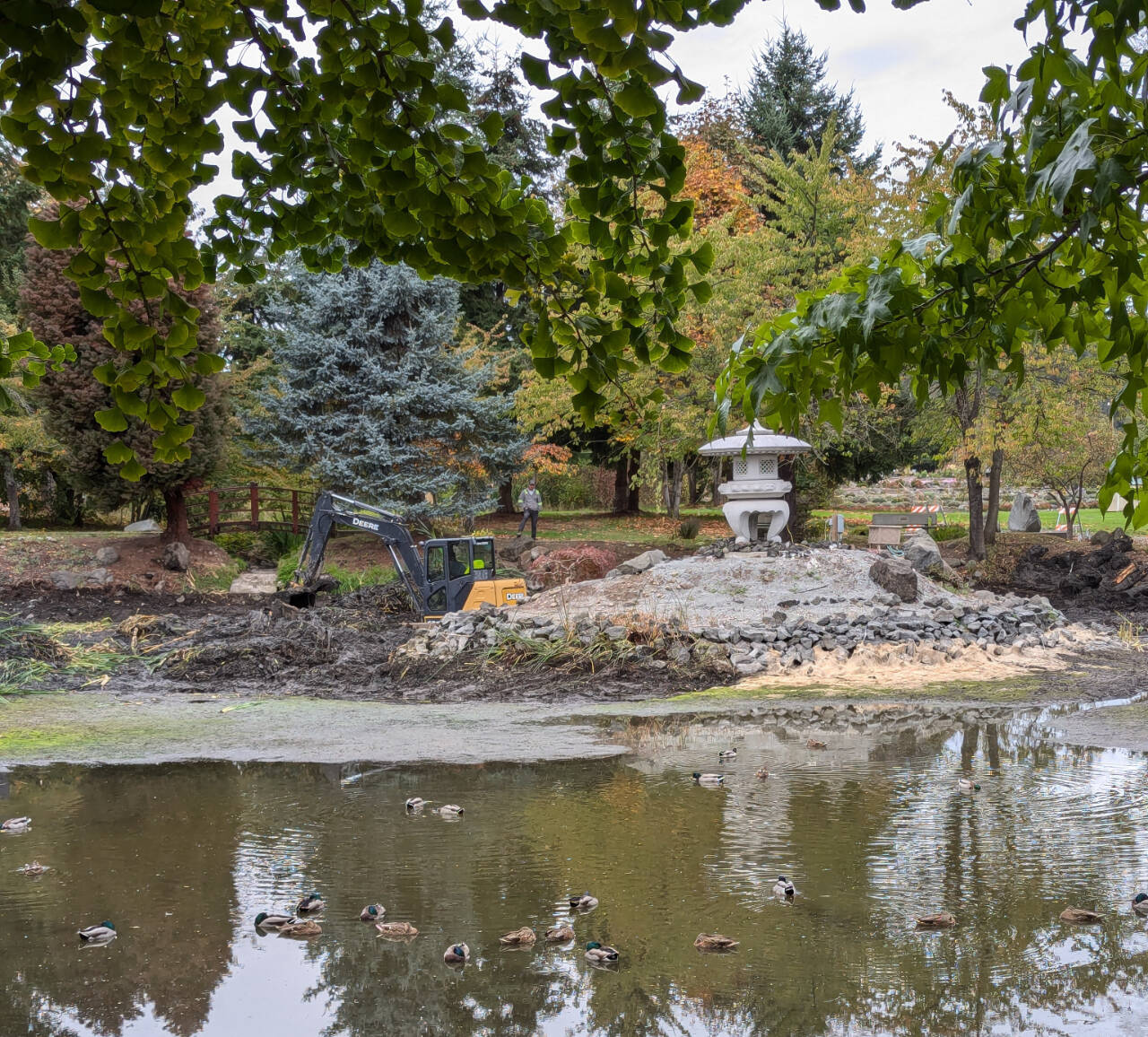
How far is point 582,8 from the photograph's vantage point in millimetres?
2246

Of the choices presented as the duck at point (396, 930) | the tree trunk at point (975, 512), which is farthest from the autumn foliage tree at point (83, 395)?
the duck at point (396, 930)

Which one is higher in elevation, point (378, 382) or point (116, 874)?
point (378, 382)

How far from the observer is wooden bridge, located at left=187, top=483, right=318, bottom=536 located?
23.5 meters

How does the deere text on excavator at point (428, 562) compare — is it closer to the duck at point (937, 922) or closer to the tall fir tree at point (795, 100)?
the duck at point (937, 922)

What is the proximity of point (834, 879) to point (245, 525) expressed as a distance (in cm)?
2070

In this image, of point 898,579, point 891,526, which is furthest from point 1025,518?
point 898,579

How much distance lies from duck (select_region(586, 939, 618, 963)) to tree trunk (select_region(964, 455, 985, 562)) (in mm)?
19930

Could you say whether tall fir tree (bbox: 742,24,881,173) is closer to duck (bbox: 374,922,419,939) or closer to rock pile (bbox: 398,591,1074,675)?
rock pile (bbox: 398,591,1074,675)

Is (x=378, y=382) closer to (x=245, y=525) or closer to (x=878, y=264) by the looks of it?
(x=245, y=525)

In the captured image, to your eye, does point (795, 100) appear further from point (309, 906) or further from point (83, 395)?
point (309, 906)

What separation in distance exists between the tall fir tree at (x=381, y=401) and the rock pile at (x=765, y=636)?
9.53 m

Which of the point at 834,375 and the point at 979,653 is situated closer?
the point at 834,375

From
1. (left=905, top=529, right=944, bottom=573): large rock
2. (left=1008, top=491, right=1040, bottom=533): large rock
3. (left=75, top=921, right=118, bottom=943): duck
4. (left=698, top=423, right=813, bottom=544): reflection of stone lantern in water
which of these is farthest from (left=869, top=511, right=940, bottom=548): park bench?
(left=75, top=921, right=118, bottom=943): duck

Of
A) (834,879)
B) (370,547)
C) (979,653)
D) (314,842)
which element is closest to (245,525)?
(370,547)
